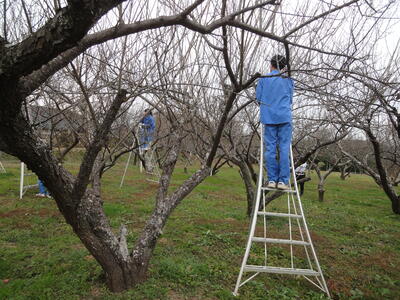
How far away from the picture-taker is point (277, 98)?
3600mm

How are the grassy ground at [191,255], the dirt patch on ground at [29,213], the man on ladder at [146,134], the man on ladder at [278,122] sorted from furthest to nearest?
the man on ladder at [146,134], the dirt patch on ground at [29,213], the man on ladder at [278,122], the grassy ground at [191,255]

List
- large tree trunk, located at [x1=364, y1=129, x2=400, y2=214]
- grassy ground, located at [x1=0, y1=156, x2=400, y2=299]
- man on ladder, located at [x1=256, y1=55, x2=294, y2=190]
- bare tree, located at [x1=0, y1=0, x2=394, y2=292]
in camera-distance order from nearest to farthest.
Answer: bare tree, located at [x1=0, y1=0, x2=394, y2=292]
grassy ground, located at [x1=0, y1=156, x2=400, y2=299]
man on ladder, located at [x1=256, y1=55, x2=294, y2=190]
large tree trunk, located at [x1=364, y1=129, x2=400, y2=214]

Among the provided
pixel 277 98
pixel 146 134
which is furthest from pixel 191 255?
pixel 146 134

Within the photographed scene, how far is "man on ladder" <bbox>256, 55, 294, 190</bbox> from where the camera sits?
3547mm

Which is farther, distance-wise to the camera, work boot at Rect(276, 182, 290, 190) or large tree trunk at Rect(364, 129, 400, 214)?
large tree trunk at Rect(364, 129, 400, 214)

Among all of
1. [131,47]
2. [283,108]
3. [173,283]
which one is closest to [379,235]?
[283,108]

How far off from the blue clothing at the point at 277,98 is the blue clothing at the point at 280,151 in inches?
3.9

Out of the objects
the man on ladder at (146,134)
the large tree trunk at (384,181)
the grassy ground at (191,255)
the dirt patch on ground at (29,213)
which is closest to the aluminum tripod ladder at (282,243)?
the grassy ground at (191,255)

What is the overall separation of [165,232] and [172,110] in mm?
2146

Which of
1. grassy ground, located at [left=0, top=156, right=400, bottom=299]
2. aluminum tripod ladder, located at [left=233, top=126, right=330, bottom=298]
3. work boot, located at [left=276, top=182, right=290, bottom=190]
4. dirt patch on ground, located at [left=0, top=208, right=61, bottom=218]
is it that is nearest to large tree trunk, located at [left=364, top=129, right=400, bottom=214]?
grassy ground, located at [left=0, top=156, right=400, bottom=299]

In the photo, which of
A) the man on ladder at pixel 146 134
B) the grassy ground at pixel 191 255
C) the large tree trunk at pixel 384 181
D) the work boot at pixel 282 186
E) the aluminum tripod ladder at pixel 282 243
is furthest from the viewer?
the man on ladder at pixel 146 134

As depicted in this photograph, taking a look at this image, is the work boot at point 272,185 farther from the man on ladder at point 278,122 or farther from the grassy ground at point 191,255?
the grassy ground at point 191,255

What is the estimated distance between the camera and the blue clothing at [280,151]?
353 centimetres

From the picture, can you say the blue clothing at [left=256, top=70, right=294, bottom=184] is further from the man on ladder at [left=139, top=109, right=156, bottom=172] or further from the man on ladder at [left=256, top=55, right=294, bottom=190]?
the man on ladder at [left=139, top=109, right=156, bottom=172]
